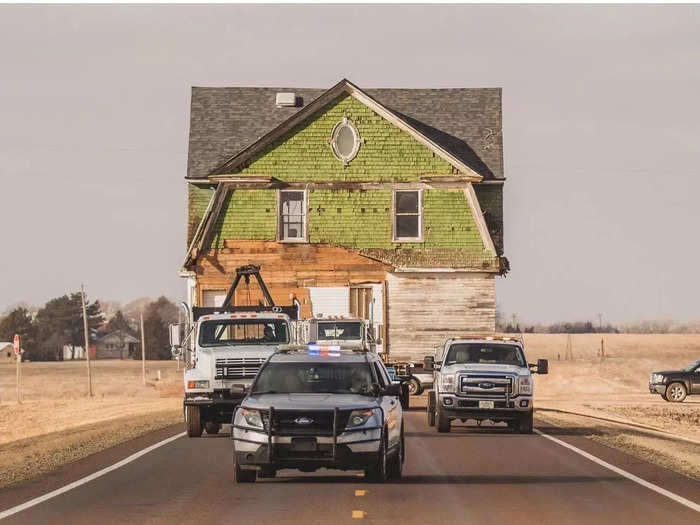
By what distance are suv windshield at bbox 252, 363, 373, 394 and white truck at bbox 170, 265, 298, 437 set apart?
316 inches

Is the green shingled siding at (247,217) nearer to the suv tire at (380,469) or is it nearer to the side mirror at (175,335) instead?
the side mirror at (175,335)

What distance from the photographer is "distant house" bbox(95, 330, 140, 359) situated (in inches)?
7160

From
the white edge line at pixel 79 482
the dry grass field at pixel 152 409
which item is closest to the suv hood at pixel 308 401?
the white edge line at pixel 79 482

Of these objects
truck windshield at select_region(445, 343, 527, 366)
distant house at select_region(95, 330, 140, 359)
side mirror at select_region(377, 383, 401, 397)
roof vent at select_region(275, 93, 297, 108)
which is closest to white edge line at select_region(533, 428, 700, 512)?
truck windshield at select_region(445, 343, 527, 366)

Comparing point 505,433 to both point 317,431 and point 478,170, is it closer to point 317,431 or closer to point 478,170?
point 317,431

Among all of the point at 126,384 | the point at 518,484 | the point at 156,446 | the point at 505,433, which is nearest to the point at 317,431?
the point at 518,484

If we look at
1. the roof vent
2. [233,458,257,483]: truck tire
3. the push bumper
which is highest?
the roof vent

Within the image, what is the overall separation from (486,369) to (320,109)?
80.7 feet

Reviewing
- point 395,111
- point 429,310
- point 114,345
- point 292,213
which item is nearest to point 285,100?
point 395,111

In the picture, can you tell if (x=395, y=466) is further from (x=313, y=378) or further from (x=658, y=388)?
(x=658, y=388)

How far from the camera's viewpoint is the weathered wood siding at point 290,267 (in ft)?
177

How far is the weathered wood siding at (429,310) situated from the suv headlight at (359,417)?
34.4 m

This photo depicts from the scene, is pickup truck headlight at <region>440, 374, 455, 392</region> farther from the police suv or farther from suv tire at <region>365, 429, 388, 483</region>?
suv tire at <region>365, 429, 388, 483</region>

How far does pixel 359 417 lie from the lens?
19688mm
